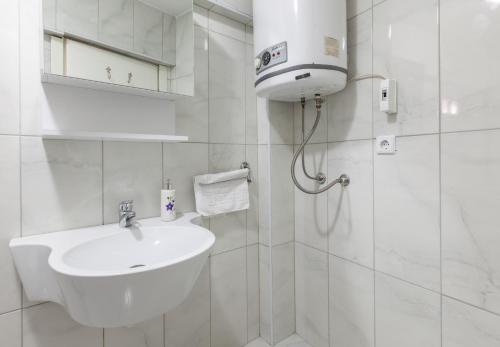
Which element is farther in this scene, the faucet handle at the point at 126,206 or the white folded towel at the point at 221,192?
the white folded towel at the point at 221,192

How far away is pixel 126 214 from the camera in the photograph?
1.04m

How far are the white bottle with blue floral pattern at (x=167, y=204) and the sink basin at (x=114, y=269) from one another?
0.11ft

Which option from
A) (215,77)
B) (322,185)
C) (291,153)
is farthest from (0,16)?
(322,185)

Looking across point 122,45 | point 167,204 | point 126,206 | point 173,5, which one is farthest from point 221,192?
point 173,5

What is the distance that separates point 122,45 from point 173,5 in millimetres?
302

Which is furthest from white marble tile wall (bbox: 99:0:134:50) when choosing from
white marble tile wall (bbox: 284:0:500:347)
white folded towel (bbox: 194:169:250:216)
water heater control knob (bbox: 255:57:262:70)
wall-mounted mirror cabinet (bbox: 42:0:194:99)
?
white marble tile wall (bbox: 284:0:500:347)

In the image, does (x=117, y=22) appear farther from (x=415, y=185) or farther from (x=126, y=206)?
(x=415, y=185)

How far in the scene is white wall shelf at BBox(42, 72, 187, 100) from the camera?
2.92 feet

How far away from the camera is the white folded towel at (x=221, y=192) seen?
1.27m

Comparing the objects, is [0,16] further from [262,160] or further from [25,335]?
[262,160]

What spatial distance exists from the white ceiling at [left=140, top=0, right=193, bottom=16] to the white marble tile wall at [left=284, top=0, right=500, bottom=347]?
74 centimetres

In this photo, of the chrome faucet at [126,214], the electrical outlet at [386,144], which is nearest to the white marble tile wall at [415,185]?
the electrical outlet at [386,144]

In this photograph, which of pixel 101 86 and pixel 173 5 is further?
pixel 173 5

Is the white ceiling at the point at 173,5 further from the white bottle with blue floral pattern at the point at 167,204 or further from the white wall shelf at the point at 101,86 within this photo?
the white bottle with blue floral pattern at the point at 167,204
